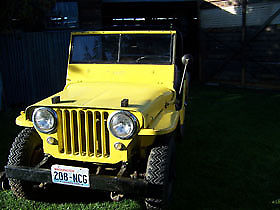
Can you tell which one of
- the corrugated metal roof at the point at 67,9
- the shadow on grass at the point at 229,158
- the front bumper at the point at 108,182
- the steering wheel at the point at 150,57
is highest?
the corrugated metal roof at the point at 67,9

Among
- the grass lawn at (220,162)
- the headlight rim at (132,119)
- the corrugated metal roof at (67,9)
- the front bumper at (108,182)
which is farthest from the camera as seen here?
the corrugated metal roof at (67,9)

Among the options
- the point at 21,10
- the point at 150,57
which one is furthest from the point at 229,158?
the point at 21,10

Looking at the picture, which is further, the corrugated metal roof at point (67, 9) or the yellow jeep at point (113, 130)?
the corrugated metal roof at point (67, 9)

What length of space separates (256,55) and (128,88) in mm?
7414

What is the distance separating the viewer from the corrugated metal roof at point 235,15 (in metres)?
9.57

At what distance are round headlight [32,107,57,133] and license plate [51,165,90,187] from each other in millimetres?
408

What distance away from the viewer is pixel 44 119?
128 inches

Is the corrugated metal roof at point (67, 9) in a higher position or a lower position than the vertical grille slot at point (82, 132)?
higher

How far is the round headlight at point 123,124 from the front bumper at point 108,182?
0.41 meters

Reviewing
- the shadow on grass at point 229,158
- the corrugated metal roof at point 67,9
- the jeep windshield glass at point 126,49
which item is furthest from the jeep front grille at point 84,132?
the corrugated metal roof at point 67,9

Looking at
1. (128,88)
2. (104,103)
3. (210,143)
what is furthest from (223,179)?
(104,103)

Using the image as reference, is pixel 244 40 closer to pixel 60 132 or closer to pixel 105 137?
pixel 105 137

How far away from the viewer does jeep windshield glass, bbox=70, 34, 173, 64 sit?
4301mm

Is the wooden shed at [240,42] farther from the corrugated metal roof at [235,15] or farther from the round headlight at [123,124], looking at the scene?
the round headlight at [123,124]
